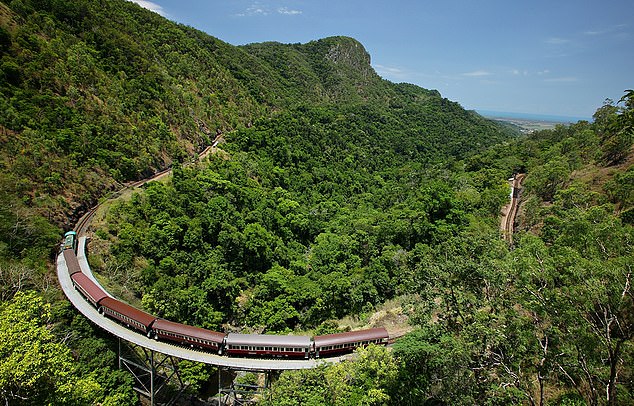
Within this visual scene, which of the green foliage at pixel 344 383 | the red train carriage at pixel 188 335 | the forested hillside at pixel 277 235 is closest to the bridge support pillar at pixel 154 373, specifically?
the forested hillside at pixel 277 235

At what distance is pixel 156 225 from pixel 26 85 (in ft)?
94.0

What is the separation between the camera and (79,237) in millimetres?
38000

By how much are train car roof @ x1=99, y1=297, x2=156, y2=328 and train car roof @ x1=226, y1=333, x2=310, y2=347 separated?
7216 millimetres

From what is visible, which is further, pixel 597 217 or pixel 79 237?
pixel 79 237

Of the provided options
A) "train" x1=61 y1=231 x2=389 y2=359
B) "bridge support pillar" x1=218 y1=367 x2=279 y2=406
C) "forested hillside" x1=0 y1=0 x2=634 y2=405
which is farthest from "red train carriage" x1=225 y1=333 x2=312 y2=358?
"forested hillside" x1=0 y1=0 x2=634 y2=405

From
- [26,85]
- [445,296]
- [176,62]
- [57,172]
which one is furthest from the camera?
[176,62]

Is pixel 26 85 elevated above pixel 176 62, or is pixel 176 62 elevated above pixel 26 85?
pixel 176 62

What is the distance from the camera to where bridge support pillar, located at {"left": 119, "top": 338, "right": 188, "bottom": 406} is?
28.8 metres

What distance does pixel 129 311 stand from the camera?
27.8 metres

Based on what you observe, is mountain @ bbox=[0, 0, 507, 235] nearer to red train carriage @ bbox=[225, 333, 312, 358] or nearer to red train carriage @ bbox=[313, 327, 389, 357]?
red train carriage @ bbox=[225, 333, 312, 358]

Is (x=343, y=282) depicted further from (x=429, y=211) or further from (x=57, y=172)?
(x=57, y=172)

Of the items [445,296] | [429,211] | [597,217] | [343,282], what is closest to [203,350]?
[343,282]

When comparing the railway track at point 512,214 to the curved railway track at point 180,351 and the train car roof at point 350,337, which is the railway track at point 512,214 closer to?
the train car roof at point 350,337

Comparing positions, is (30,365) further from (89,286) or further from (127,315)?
(89,286)
